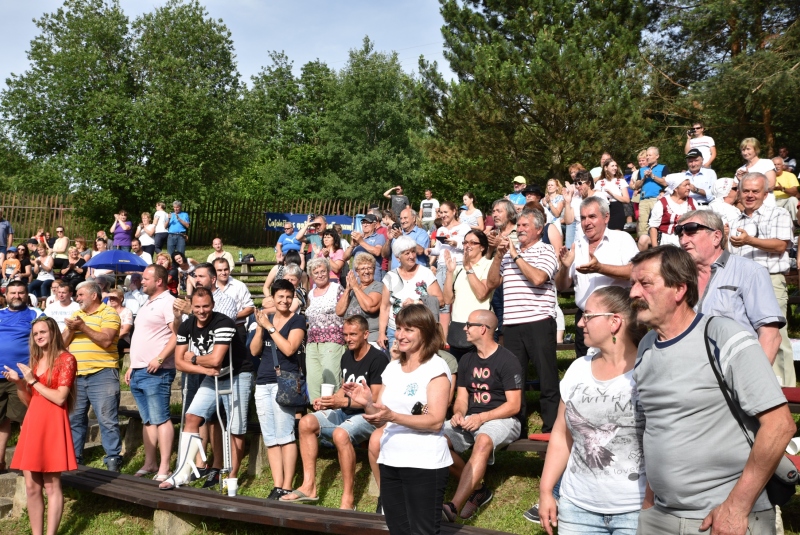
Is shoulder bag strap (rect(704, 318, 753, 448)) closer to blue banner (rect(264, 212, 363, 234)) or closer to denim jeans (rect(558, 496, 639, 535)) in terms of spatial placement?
denim jeans (rect(558, 496, 639, 535))

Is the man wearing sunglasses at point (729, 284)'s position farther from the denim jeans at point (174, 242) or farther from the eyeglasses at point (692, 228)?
the denim jeans at point (174, 242)

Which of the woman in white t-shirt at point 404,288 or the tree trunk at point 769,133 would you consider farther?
the tree trunk at point 769,133

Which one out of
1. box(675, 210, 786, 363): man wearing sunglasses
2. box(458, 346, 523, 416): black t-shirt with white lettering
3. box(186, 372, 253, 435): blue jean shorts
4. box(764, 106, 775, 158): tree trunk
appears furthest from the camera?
box(764, 106, 775, 158): tree trunk

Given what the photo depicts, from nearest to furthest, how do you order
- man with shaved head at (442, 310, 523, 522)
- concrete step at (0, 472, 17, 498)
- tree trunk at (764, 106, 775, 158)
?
man with shaved head at (442, 310, 523, 522) → concrete step at (0, 472, 17, 498) → tree trunk at (764, 106, 775, 158)

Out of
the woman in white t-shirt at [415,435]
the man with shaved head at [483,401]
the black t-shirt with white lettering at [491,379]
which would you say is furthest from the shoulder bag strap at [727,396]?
the black t-shirt with white lettering at [491,379]

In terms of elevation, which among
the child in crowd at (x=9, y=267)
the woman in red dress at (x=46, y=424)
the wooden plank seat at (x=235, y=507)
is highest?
the child in crowd at (x=9, y=267)

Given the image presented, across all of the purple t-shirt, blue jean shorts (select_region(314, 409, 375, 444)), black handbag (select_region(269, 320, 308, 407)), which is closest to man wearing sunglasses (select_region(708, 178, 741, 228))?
blue jean shorts (select_region(314, 409, 375, 444))

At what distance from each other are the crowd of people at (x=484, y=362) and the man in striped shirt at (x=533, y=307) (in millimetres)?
17

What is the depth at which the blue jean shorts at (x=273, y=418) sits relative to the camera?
714 cm

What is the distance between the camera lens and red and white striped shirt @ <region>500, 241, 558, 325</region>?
6547mm

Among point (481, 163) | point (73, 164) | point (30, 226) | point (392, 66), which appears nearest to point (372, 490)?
point (481, 163)

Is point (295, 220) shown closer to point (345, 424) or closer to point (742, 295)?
point (345, 424)

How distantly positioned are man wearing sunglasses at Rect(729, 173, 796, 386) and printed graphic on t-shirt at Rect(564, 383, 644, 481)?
316cm

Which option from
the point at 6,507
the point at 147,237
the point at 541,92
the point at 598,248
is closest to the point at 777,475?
the point at 598,248
